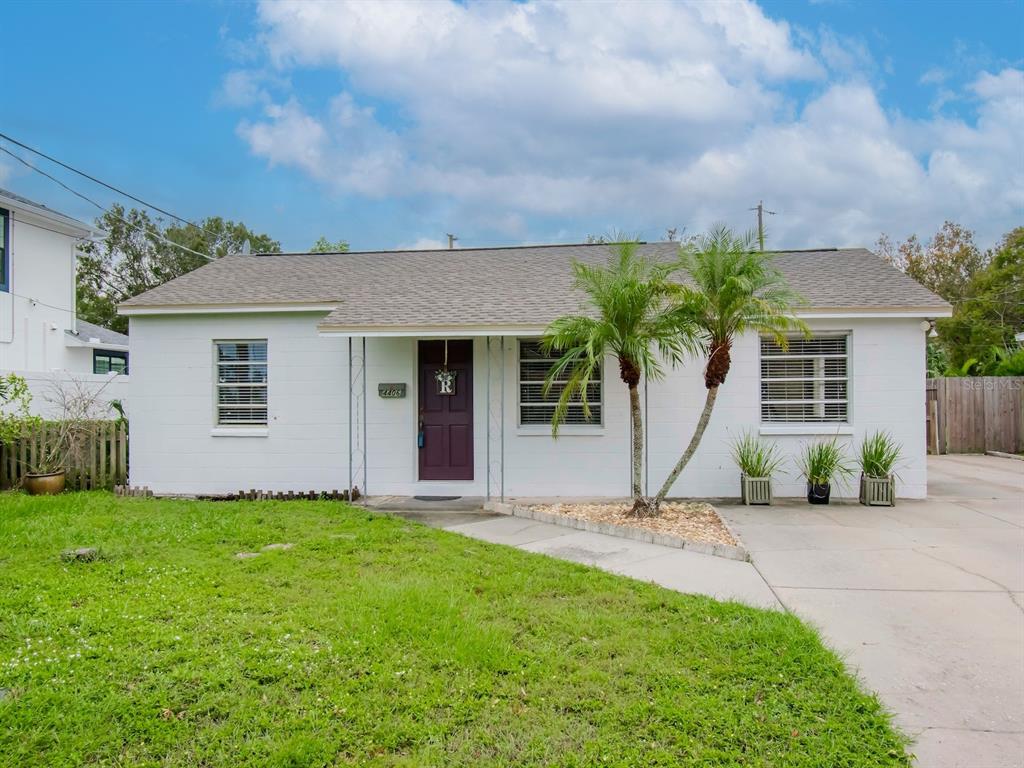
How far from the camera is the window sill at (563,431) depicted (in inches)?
369

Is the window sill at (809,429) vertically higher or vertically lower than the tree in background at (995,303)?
lower

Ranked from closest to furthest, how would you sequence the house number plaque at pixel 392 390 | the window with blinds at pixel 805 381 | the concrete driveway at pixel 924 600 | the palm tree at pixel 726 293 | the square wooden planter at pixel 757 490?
the concrete driveway at pixel 924 600 → the palm tree at pixel 726 293 → the square wooden planter at pixel 757 490 → the window with blinds at pixel 805 381 → the house number plaque at pixel 392 390

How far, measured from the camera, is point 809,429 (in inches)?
365

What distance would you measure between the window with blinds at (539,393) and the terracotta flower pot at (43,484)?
300 inches

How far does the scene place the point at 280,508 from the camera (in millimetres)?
8406

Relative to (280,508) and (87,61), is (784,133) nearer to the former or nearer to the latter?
(280,508)

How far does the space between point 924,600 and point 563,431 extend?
5.40 metres

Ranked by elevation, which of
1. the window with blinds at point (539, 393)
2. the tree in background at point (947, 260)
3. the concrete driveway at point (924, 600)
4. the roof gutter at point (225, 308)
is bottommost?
the concrete driveway at point (924, 600)

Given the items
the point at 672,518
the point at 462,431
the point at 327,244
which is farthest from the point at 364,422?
the point at 327,244

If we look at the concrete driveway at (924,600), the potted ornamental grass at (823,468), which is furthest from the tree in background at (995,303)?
the concrete driveway at (924,600)

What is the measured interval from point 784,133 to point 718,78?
5096 mm

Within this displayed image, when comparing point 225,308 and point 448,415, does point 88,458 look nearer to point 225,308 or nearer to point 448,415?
point 225,308

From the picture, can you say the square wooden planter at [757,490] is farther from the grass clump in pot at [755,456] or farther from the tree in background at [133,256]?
the tree in background at [133,256]

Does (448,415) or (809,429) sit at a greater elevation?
(448,415)
